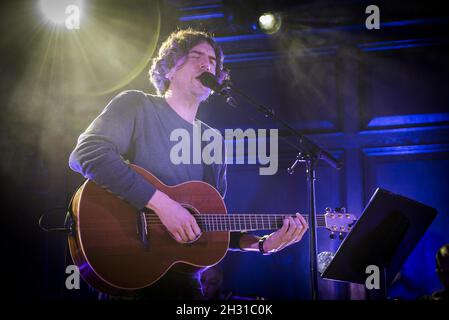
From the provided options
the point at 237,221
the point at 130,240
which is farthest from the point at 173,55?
the point at 130,240

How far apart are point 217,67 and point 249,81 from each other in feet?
2.34

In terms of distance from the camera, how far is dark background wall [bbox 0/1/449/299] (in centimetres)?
366

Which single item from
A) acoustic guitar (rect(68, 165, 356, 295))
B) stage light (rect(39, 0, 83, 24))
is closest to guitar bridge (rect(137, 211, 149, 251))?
acoustic guitar (rect(68, 165, 356, 295))

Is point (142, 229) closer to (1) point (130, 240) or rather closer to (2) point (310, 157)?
(1) point (130, 240)

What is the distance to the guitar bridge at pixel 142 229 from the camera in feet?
8.40

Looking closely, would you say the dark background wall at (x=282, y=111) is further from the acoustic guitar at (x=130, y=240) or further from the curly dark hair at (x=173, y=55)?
the acoustic guitar at (x=130, y=240)

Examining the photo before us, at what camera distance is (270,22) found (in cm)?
380

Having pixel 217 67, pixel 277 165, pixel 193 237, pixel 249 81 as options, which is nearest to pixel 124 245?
pixel 193 237

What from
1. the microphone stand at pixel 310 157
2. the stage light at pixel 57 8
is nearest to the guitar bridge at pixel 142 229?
the microphone stand at pixel 310 157

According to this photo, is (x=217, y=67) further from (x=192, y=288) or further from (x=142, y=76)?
(x=192, y=288)

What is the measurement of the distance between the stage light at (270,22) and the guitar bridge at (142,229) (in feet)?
6.63

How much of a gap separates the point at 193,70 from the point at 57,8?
52.8 inches

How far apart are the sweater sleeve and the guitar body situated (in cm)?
6

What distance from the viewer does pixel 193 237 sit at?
263 centimetres
